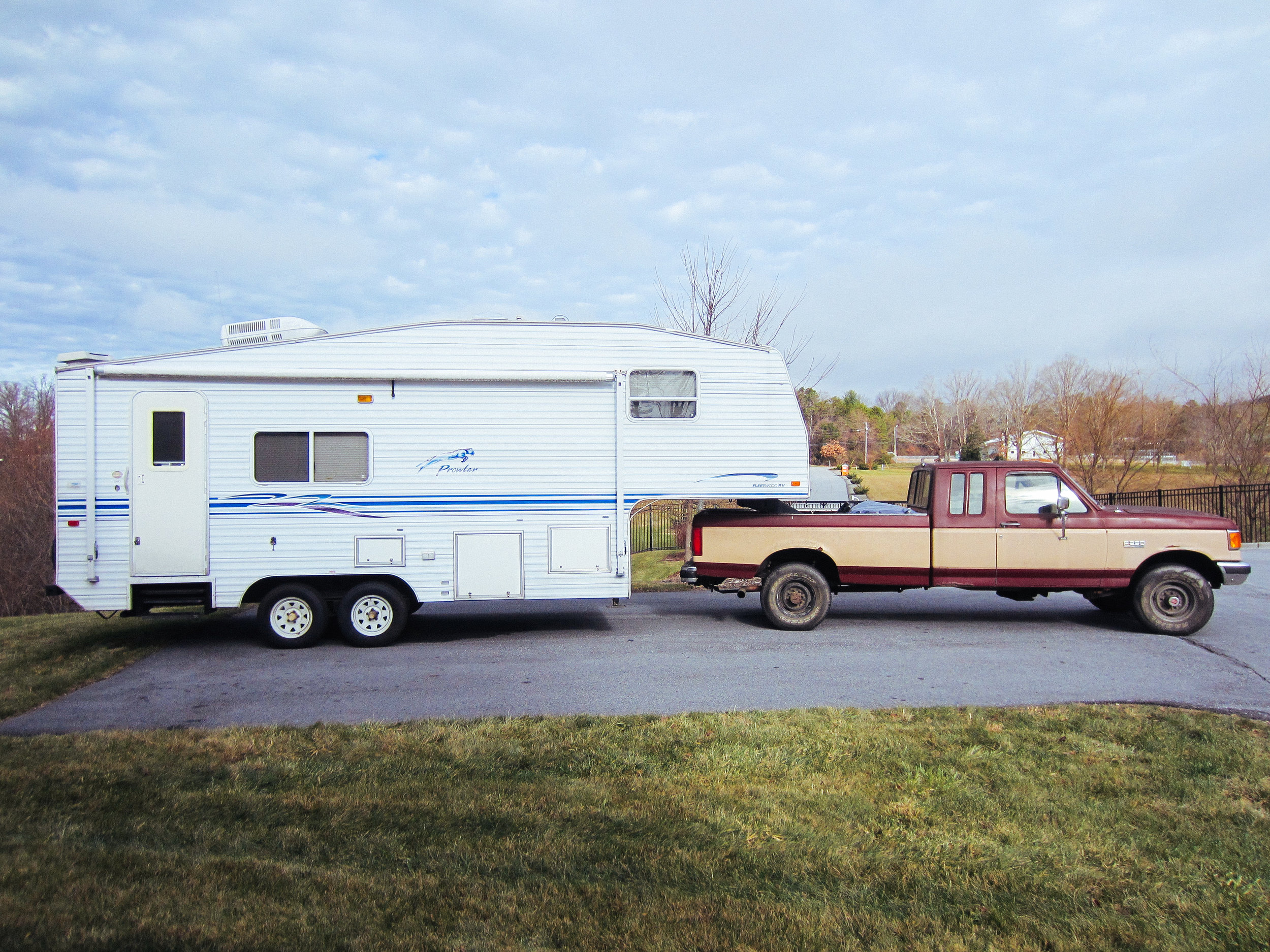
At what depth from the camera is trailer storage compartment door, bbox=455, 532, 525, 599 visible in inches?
369

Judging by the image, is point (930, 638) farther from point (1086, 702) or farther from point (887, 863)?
point (887, 863)

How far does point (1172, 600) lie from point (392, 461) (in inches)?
352

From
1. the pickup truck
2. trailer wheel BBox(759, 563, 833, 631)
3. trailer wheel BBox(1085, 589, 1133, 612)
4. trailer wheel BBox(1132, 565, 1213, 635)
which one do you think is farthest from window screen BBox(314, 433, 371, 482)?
trailer wheel BBox(1132, 565, 1213, 635)

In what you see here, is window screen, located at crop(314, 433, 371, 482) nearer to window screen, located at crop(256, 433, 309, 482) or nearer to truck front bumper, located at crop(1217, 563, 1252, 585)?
window screen, located at crop(256, 433, 309, 482)

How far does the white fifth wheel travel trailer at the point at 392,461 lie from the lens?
884cm

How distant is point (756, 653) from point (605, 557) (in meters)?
1.99

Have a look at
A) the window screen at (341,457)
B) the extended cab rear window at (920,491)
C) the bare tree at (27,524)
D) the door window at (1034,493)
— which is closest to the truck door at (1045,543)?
the door window at (1034,493)

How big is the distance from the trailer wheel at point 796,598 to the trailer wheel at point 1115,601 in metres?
3.23

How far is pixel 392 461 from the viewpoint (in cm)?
933

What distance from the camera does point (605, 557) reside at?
9.54 meters

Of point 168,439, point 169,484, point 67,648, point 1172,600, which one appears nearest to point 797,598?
point 1172,600

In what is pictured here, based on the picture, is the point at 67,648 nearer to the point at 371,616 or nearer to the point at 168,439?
the point at 168,439

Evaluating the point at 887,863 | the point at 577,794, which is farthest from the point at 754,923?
the point at 577,794

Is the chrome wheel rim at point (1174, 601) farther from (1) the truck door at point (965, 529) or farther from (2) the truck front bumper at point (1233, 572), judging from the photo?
(1) the truck door at point (965, 529)
